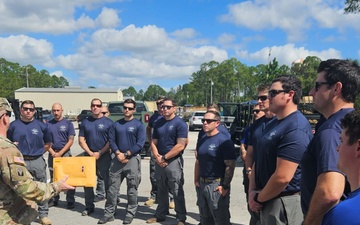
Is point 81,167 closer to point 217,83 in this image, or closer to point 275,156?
point 275,156

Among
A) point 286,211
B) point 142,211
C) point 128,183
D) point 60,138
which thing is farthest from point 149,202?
point 286,211

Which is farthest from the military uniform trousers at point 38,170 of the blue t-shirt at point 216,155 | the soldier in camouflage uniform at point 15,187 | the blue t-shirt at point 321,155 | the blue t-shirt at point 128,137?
the blue t-shirt at point 321,155

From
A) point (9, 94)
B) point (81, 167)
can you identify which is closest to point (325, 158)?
point (81, 167)

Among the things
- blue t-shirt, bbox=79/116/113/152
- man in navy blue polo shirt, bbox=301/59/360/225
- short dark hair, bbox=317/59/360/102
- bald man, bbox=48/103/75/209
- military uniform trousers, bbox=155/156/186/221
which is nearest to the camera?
man in navy blue polo shirt, bbox=301/59/360/225

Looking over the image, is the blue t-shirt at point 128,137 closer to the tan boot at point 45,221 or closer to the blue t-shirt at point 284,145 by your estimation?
the tan boot at point 45,221

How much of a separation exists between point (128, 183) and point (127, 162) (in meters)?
0.36

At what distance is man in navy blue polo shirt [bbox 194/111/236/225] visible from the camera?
4.37 metres

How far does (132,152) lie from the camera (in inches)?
227

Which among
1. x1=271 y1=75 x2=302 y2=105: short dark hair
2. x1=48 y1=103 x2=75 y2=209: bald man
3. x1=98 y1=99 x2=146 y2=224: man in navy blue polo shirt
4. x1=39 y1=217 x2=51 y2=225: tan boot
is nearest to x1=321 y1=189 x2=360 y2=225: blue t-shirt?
x1=271 y1=75 x2=302 y2=105: short dark hair

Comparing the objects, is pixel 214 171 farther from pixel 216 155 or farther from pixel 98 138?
pixel 98 138

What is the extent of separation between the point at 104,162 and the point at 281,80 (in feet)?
14.8

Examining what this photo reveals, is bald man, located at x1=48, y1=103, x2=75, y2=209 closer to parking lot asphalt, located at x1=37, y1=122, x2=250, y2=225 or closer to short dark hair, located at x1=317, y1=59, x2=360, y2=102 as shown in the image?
parking lot asphalt, located at x1=37, y1=122, x2=250, y2=225

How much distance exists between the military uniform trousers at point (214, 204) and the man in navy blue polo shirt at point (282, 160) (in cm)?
135

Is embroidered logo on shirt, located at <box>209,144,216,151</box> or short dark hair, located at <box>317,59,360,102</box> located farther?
embroidered logo on shirt, located at <box>209,144,216,151</box>
